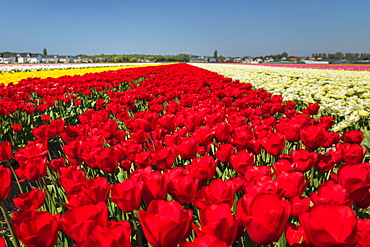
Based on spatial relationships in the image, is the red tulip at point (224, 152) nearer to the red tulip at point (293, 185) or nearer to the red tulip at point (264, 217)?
the red tulip at point (293, 185)

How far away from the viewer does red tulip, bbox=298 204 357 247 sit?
815 mm

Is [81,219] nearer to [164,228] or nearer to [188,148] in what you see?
[164,228]

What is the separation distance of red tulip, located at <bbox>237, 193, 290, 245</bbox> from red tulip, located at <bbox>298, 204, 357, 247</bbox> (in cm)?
8

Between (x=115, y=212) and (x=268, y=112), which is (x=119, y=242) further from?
(x=268, y=112)

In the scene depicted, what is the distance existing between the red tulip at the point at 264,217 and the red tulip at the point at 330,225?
78mm

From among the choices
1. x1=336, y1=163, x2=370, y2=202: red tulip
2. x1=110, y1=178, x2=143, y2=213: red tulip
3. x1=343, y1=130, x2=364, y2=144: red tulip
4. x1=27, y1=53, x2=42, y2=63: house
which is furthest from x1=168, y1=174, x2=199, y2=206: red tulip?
x1=27, y1=53, x2=42, y2=63: house

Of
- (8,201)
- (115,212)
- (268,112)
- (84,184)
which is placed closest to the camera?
(84,184)

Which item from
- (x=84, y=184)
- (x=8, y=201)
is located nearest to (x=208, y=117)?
(x=84, y=184)

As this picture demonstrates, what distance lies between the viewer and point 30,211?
3.96 ft

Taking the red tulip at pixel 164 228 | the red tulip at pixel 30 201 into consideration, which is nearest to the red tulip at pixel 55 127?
the red tulip at pixel 30 201

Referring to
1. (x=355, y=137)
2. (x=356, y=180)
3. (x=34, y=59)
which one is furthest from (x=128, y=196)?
(x=34, y=59)

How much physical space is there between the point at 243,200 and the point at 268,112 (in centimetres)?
263

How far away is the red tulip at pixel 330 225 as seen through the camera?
32.1 inches

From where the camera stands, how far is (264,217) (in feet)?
2.95
